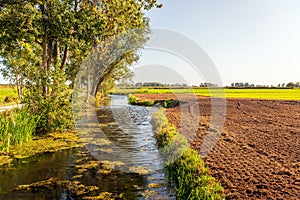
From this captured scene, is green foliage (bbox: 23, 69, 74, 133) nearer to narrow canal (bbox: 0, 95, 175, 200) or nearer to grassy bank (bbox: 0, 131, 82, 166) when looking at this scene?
grassy bank (bbox: 0, 131, 82, 166)

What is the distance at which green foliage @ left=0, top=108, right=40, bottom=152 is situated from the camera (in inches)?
445

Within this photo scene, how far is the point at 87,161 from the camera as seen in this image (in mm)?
10539

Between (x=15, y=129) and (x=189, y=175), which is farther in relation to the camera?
(x=15, y=129)

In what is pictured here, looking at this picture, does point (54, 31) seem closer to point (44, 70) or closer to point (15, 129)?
point (44, 70)

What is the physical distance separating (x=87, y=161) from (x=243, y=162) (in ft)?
18.2

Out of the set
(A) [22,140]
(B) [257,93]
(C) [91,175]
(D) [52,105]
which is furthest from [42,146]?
(B) [257,93]

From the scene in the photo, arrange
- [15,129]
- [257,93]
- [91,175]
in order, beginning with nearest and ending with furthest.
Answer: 1. [91,175]
2. [15,129]
3. [257,93]

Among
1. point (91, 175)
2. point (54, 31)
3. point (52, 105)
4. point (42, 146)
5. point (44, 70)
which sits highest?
point (54, 31)

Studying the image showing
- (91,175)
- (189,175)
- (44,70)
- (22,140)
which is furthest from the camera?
(44,70)

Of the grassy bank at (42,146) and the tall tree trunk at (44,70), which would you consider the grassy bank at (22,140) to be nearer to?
the grassy bank at (42,146)

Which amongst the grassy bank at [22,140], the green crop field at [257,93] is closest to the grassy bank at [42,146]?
the grassy bank at [22,140]

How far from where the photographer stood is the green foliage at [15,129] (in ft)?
37.1

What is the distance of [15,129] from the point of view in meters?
12.2

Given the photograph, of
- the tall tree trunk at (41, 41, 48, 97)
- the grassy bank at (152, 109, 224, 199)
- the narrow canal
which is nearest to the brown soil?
the grassy bank at (152, 109, 224, 199)
